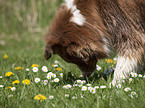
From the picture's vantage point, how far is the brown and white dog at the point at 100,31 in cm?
247

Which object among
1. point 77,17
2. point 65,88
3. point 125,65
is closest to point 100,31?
point 77,17

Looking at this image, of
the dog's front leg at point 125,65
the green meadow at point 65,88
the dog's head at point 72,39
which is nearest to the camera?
the green meadow at point 65,88

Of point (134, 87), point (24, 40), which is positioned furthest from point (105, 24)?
point (24, 40)

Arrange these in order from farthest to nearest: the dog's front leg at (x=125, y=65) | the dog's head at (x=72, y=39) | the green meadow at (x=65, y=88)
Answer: the dog's front leg at (x=125, y=65)
the dog's head at (x=72, y=39)
the green meadow at (x=65, y=88)

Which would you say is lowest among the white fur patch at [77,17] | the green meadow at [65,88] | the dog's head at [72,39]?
the green meadow at [65,88]

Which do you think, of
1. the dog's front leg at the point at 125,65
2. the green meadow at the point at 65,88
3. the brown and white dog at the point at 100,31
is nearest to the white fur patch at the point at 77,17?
the brown and white dog at the point at 100,31

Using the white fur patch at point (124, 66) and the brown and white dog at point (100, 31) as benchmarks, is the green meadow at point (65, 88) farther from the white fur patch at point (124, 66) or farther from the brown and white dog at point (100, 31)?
the brown and white dog at point (100, 31)

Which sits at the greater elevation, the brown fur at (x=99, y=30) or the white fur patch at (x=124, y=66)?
the brown fur at (x=99, y=30)

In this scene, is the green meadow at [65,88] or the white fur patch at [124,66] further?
the white fur patch at [124,66]

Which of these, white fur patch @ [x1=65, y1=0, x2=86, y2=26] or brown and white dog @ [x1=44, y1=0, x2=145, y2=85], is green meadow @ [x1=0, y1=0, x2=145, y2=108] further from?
white fur patch @ [x1=65, y1=0, x2=86, y2=26]

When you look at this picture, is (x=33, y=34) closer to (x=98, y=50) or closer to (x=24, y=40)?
(x=24, y=40)

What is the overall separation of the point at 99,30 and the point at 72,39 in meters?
0.39

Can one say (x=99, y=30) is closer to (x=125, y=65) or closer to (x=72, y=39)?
(x=72, y=39)

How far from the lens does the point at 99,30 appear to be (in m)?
2.55
